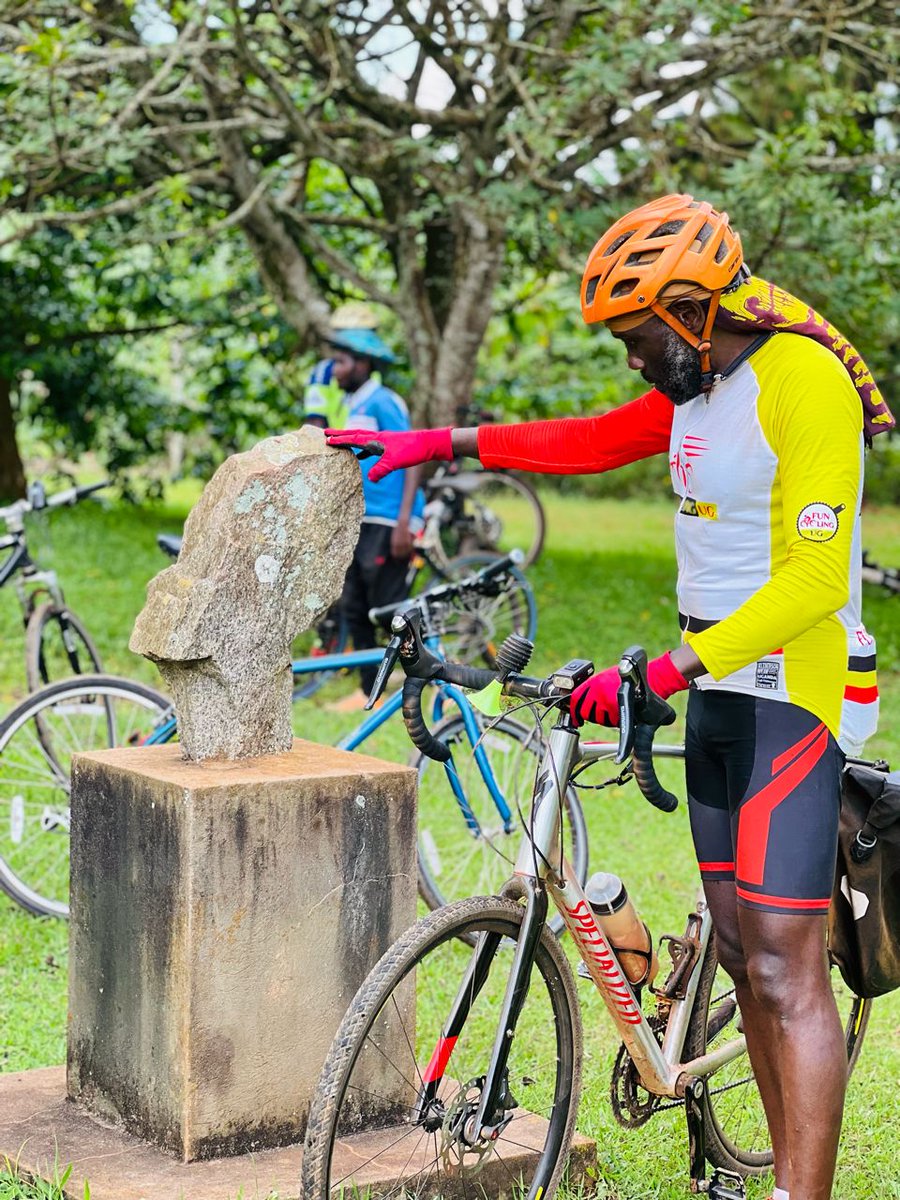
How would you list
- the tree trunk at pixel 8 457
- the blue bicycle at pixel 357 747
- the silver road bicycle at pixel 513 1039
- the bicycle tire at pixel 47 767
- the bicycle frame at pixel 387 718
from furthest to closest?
1. the tree trunk at pixel 8 457
2. the bicycle tire at pixel 47 767
3. the blue bicycle at pixel 357 747
4. the bicycle frame at pixel 387 718
5. the silver road bicycle at pixel 513 1039

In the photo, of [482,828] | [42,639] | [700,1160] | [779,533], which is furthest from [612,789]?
[779,533]

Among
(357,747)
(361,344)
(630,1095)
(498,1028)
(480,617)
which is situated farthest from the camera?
(361,344)

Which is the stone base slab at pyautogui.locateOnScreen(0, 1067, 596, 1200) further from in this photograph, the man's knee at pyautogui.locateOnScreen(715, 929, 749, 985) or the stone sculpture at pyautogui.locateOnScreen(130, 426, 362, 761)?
the stone sculpture at pyautogui.locateOnScreen(130, 426, 362, 761)

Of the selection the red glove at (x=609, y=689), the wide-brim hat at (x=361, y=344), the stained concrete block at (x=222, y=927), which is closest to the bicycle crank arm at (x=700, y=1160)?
the stained concrete block at (x=222, y=927)

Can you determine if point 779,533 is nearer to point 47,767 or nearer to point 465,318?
point 47,767

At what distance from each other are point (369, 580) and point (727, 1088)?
15.4ft

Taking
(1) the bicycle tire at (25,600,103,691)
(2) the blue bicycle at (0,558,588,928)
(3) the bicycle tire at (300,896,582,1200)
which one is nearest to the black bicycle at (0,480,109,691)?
(1) the bicycle tire at (25,600,103,691)

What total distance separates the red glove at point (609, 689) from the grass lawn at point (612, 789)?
1.35 meters

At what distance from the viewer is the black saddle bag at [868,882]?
3.10 meters

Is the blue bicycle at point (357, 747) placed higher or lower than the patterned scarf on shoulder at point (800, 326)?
lower

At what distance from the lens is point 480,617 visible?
24.6 ft

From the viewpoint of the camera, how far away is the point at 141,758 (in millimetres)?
3504

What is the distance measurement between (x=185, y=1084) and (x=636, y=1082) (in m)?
1.00

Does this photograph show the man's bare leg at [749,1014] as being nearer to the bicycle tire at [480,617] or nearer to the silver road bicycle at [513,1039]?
the silver road bicycle at [513,1039]
